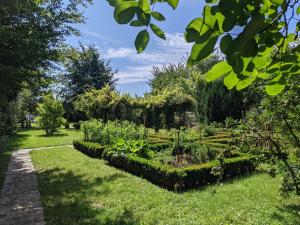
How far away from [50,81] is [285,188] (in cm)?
1041

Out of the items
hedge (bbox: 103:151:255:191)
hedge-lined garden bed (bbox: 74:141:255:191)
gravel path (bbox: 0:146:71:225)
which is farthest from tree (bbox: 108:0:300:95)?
hedge (bbox: 103:151:255:191)

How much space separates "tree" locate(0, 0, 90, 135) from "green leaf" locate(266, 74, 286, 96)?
28.1 feet

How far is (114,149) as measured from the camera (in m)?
11.4

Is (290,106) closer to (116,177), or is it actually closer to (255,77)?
(255,77)

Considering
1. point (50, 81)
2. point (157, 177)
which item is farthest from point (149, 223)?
point (50, 81)

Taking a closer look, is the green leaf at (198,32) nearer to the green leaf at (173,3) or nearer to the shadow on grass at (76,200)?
the green leaf at (173,3)

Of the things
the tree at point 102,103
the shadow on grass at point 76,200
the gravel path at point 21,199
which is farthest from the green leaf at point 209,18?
the tree at point 102,103

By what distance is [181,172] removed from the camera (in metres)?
7.70

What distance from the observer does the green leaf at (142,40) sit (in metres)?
0.82

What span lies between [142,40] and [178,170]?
711cm

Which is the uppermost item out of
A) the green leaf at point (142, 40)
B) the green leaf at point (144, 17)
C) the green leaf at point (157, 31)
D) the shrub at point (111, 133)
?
the green leaf at point (144, 17)

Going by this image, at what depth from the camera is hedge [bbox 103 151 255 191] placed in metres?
7.70

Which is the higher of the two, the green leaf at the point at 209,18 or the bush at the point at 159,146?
the green leaf at the point at 209,18

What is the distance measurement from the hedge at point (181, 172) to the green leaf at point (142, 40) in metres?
6.45
